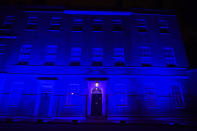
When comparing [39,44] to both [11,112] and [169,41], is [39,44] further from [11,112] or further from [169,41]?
[169,41]

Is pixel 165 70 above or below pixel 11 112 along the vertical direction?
above

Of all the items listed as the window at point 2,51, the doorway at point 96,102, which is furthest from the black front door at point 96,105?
the window at point 2,51

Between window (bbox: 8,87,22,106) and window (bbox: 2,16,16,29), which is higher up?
window (bbox: 2,16,16,29)

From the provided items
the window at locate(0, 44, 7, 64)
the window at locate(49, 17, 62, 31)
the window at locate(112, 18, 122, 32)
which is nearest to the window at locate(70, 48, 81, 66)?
the window at locate(49, 17, 62, 31)

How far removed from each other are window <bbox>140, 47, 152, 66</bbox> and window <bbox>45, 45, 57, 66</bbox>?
9.11 m

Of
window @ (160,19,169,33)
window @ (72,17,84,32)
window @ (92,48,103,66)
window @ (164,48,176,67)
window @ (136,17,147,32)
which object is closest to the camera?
window @ (92,48,103,66)

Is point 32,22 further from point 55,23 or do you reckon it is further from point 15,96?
point 15,96

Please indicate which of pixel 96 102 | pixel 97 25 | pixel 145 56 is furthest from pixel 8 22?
pixel 145 56

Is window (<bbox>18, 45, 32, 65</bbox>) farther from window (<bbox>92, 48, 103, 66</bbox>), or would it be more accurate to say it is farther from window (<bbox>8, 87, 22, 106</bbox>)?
window (<bbox>92, 48, 103, 66</bbox>)

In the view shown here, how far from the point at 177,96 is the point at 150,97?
106 inches

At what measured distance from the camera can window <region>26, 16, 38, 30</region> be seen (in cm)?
1432

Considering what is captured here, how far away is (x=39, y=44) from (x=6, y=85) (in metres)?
4.96

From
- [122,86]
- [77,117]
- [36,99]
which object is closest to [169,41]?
[122,86]

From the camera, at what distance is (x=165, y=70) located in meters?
13.2
